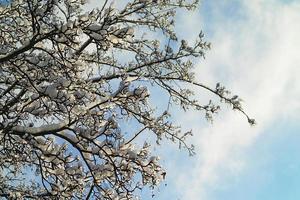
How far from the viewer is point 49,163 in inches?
248

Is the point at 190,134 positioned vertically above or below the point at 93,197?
above

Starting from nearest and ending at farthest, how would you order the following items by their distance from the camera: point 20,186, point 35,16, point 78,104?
point 35,16 → point 78,104 → point 20,186

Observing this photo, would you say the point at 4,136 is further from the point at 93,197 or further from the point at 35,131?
the point at 93,197

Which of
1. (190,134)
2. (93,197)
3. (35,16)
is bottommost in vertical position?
(93,197)

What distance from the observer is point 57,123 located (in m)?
5.79

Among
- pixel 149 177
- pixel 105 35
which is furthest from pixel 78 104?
pixel 149 177

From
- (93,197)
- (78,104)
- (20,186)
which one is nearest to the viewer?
(78,104)

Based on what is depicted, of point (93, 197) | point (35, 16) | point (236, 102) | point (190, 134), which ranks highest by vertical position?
point (236, 102)

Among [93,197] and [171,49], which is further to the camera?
[171,49]

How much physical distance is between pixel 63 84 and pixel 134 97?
0.89 metres

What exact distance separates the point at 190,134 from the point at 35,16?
3510 mm

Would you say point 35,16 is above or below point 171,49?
below

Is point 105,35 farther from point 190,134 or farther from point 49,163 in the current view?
point 190,134

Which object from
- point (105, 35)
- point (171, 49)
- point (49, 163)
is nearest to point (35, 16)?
point (105, 35)
